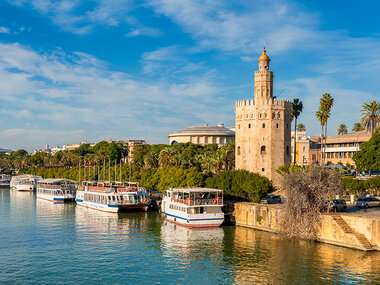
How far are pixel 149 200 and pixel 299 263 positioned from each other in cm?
4106

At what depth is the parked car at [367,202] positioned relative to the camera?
5259 cm

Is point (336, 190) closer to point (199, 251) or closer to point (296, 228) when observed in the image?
point (296, 228)

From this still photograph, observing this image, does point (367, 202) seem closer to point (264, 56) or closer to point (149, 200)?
point (149, 200)

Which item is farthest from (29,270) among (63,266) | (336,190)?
(336,190)

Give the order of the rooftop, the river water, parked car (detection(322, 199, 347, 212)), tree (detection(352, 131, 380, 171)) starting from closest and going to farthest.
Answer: the river water
parked car (detection(322, 199, 347, 212))
tree (detection(352, 131, 380, 171))
the rooftop

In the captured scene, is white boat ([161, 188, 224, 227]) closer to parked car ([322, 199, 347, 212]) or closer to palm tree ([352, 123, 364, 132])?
parked car ([322, 199, 347, 212])

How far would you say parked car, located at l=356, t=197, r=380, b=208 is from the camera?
52.6m

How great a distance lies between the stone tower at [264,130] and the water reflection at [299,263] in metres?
32.3

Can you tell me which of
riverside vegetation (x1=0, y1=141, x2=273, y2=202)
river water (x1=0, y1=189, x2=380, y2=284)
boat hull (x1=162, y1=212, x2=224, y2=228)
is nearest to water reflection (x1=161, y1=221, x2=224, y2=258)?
river water (x1=0, y1=189, x2=380, y2=284)

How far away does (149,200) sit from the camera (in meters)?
73.0

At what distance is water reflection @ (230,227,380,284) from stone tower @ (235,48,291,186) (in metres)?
32.3

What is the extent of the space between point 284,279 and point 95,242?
2289 centimetres

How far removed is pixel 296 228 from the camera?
45.4 metres

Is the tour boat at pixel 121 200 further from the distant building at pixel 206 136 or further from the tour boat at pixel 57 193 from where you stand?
the distant building at pixel 206 136
